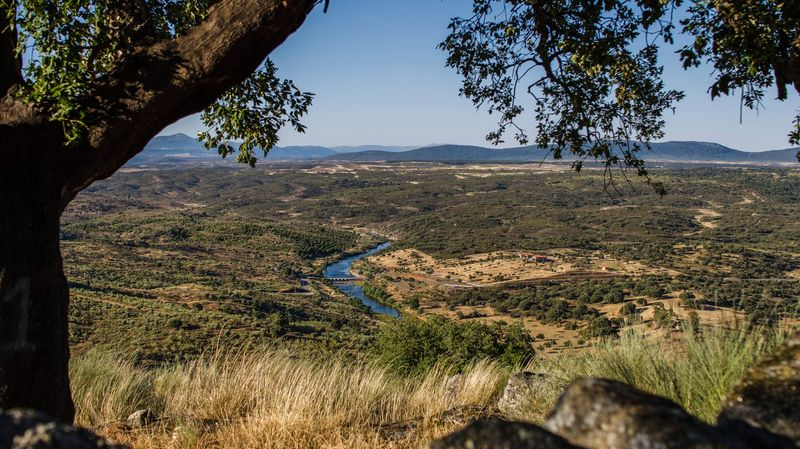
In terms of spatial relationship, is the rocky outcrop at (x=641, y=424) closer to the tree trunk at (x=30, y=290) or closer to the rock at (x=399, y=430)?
the rock at (x=399, y=430)

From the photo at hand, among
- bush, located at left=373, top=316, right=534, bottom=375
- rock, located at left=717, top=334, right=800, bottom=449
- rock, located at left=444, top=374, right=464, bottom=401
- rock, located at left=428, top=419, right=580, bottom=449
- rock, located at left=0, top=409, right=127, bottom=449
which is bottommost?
bush, located at left=373, top=316, right=534, bottom=375

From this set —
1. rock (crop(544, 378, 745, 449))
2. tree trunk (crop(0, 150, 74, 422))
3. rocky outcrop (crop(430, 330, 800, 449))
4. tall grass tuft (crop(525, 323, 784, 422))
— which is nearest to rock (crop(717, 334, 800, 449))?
rocky outcrop (crop(430, 330, 800, 449))

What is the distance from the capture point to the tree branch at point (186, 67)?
145 inches

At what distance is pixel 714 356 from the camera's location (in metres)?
3.56

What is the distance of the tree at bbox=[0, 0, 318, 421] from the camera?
3.55 m

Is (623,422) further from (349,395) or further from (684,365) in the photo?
(349,395)

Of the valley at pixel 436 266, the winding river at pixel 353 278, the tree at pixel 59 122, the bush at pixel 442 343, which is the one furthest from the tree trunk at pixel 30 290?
the winding river at pixel 353 278

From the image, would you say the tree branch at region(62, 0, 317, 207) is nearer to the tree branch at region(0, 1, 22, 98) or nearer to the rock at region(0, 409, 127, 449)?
the tree branch at region(0, 1, 22, 98)

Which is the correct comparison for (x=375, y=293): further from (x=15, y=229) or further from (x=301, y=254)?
(x=15, y=229)

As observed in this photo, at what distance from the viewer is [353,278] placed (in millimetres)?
74812

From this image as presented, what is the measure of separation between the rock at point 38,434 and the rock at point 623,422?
60.0 inches

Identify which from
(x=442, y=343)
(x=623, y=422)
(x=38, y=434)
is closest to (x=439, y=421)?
(x=623, y=422)

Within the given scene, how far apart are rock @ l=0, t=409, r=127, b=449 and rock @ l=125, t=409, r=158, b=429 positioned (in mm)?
3130

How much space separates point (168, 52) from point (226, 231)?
95717mm
